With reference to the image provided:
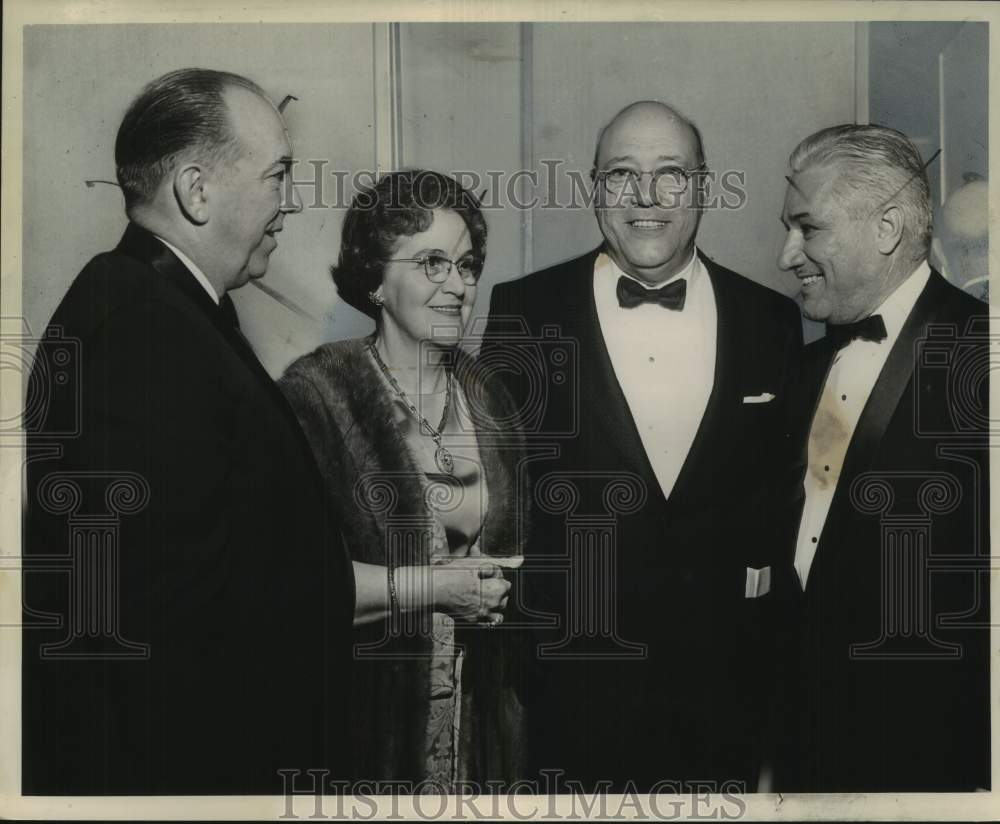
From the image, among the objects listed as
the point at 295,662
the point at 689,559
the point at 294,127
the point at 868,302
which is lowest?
the point at 295,662

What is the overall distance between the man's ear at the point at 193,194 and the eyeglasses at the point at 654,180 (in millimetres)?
1367

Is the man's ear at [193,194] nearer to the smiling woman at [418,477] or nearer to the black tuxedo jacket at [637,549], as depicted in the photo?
the smiling woman at [418,477]

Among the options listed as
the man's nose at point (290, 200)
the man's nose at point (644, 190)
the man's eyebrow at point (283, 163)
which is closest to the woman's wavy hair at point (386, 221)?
the man's nose at point (290, 200)

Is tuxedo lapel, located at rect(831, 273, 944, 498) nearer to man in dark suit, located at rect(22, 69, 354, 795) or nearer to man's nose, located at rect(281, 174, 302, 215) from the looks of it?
man in dark suit, located at rect(22, 69, 354, 795)

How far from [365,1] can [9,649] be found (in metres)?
2.61

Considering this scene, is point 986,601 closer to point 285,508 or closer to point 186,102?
point 285,508

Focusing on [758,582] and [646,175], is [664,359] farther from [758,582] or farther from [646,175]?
[758,582]

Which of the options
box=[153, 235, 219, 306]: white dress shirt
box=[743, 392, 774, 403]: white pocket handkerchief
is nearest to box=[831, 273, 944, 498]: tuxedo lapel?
box=[743, 392, 774, 403]: white pocket handkerchief

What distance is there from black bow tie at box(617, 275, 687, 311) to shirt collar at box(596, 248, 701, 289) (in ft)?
0.04

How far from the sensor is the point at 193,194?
3.88 meters

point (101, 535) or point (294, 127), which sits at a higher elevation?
point (294, 127)

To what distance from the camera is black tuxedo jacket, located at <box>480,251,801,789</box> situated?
3941 mm

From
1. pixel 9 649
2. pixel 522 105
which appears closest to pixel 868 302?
pixel 522 105

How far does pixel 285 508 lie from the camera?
3867mm
